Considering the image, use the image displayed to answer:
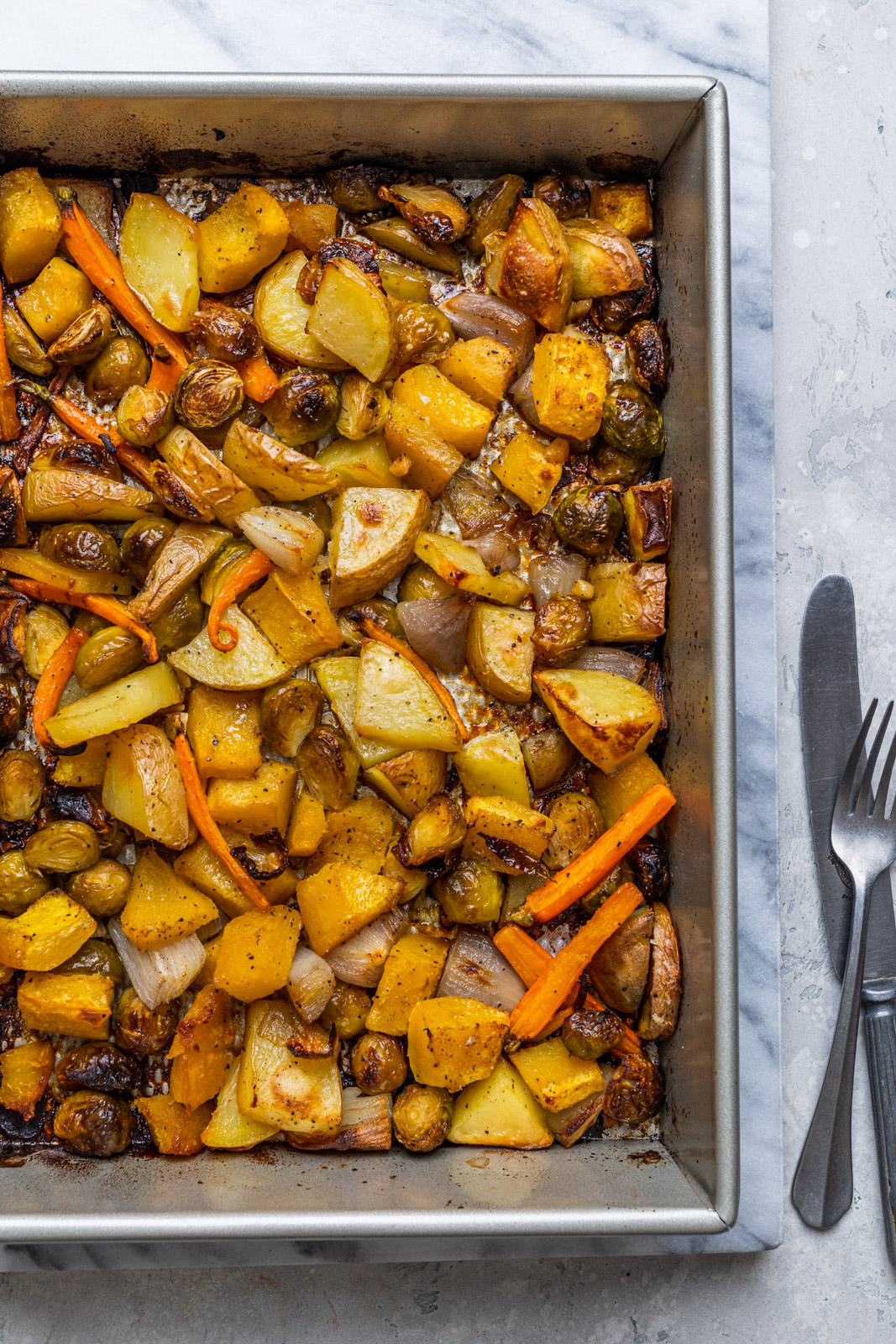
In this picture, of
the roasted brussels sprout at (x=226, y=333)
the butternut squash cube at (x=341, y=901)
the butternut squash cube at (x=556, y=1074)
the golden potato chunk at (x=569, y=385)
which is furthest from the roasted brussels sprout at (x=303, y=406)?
the butternut squash cube at (x=556, y=1074)

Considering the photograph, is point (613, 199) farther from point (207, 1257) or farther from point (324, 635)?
point (207, 1257)

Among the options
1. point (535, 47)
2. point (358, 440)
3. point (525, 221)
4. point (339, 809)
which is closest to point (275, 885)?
point (339, 809)

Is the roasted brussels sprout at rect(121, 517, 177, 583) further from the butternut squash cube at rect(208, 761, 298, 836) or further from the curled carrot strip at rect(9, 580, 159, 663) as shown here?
the butternut squash cube at rect(208, 761, 298, 836)

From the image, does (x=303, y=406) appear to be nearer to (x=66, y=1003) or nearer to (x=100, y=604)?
(x=100, y=604)

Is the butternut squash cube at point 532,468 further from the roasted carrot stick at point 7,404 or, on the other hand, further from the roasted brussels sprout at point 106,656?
the roasted carrot stick at point 7,404

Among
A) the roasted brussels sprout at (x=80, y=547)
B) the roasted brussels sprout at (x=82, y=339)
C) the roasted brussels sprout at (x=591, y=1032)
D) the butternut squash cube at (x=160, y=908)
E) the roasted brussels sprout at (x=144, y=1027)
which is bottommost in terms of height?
the roasted brussels sprout at (x=144, y=1027)

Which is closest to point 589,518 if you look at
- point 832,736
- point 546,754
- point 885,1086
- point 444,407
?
point 444,407

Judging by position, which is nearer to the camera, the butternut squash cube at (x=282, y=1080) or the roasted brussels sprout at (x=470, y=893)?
the butternut squash cube at (x=282, y=1080)

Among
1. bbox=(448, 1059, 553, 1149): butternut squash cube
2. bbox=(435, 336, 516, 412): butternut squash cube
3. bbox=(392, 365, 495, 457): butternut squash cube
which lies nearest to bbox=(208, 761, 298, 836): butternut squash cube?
bbox=(448, 1059, 553, 1149): butternut squash cube
